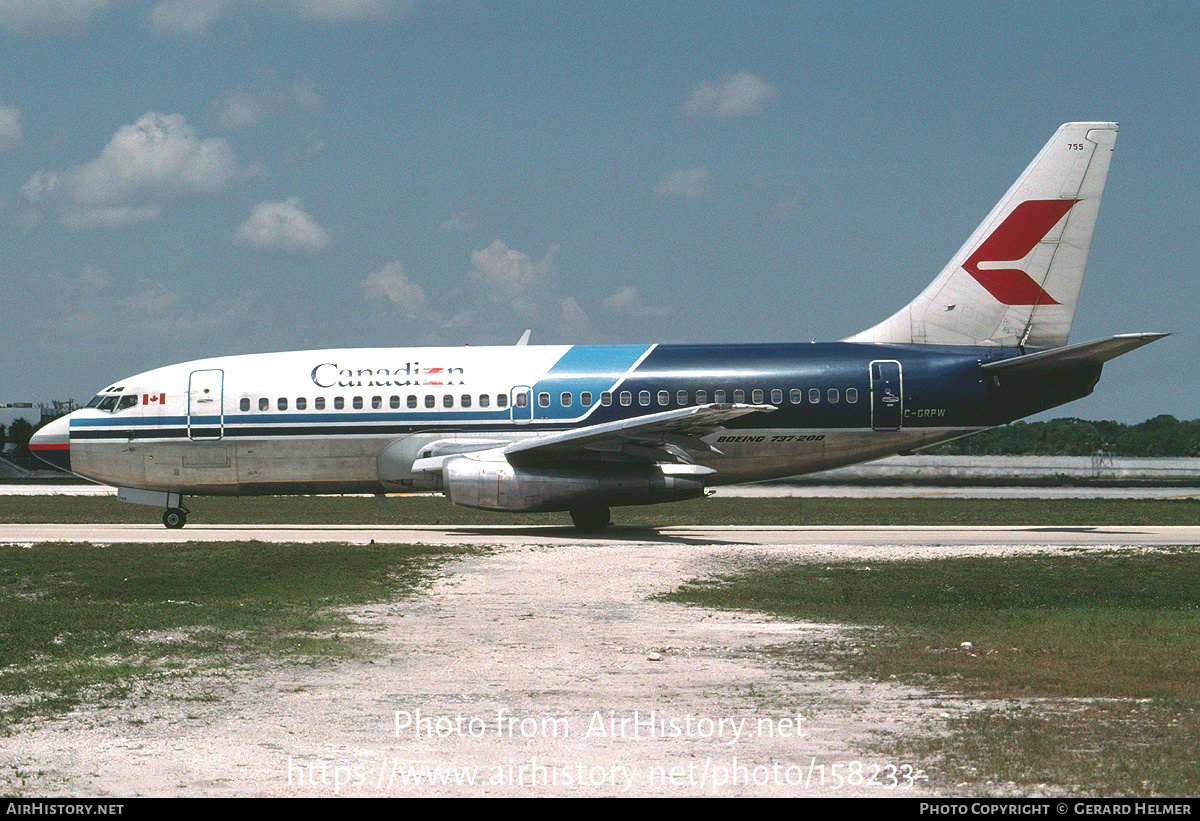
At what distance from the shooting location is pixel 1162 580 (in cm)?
1711

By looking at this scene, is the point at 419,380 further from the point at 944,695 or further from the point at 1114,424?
the point at 1114,424

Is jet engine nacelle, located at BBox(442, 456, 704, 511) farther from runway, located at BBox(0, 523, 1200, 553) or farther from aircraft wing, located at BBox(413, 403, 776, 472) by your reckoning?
runway, located at BBox(0, 523, 1200, 553)

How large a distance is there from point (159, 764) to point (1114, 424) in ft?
292

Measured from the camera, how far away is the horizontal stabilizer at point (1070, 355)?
23.3 m

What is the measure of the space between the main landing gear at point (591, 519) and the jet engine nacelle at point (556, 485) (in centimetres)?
120

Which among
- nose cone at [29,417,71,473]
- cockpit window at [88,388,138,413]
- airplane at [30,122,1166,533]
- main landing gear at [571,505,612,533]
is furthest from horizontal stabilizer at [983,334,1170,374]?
nose cone at [29,417,71,473]

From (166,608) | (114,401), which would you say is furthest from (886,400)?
(114,401)

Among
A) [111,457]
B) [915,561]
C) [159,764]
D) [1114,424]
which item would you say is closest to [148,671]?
[159,764]

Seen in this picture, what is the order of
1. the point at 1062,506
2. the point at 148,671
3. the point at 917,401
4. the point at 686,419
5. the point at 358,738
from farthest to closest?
the point at 1062,506 < the point at 917,401 < the point at 686,419 < the point at 148,671 < the point at 358,738

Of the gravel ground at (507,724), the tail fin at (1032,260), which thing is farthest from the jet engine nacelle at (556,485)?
the gravel ground at (507,724)

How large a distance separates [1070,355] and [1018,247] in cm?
359

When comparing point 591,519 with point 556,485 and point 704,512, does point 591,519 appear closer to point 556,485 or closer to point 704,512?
point 556,485

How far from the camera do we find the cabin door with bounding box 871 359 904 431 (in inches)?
1012

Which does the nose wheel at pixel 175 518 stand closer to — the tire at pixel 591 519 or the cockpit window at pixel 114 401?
the cockpit window at pixel 114 401
